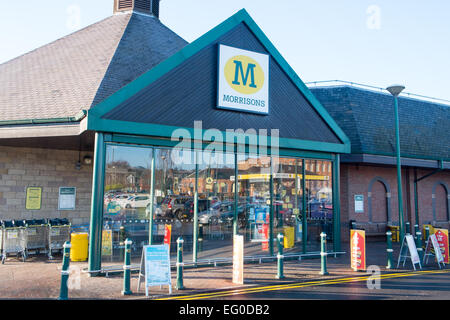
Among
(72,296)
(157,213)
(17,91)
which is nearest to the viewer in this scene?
(72,296)

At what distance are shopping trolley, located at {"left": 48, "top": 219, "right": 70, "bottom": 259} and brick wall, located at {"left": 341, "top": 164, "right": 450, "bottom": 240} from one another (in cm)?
1214

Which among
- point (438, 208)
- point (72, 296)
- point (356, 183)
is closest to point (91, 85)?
point (72, 296)

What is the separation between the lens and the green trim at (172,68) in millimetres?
9812

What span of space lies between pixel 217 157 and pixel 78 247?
5191 mm

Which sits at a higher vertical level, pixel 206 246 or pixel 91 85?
pixel 91 85

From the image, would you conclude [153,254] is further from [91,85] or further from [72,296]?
[91,85]

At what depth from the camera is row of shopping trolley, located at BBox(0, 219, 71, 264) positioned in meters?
11.7

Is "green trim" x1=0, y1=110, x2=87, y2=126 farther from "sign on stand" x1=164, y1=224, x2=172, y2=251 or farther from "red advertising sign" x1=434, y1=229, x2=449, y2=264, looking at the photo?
"red advertising sign" x1=434, y1=229, x2=449, y2=264

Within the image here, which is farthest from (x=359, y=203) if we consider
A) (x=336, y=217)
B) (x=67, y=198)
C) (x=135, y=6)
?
(x=135, y=6)

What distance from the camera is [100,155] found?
32.1 feet

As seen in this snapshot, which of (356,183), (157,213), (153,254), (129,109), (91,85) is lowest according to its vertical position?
(153,254)

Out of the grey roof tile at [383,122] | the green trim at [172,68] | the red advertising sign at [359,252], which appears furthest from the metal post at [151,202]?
the grey roof tile at [383,122]

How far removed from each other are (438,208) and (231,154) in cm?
1556

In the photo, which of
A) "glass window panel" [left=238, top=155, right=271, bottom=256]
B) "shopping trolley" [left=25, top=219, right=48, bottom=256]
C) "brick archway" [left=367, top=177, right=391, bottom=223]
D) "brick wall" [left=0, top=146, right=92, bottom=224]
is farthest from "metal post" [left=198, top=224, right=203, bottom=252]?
"brick archway" [left=367, top=177, right=391, bottom=223]
